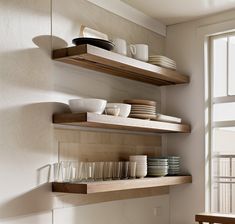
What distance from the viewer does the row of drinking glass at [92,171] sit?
101 inches

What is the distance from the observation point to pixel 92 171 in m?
2.71

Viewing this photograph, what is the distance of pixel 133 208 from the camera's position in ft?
10.4

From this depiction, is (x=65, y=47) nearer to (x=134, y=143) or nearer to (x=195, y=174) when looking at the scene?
(x=134, y=143)

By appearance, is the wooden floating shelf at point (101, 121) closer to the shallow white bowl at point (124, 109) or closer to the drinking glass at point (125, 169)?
the shallow white bowl at point (124, 109)

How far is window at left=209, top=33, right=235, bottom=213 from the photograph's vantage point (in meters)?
3.34

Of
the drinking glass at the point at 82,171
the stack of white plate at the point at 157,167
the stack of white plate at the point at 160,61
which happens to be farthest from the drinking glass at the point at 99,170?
the stack of white plate at the point at 160,61

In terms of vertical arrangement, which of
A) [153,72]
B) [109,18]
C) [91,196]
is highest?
[109,18]

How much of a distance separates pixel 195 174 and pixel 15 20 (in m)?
1.90

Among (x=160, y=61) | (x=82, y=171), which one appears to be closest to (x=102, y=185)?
(x=82, y=171)

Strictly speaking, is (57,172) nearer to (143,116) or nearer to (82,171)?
(82,171)

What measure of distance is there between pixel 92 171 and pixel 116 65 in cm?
71

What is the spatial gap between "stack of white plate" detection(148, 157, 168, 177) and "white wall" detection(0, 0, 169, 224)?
69 cm

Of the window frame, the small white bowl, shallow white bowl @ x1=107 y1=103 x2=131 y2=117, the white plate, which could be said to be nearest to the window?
the window frame

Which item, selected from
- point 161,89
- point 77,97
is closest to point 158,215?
point 161,89
